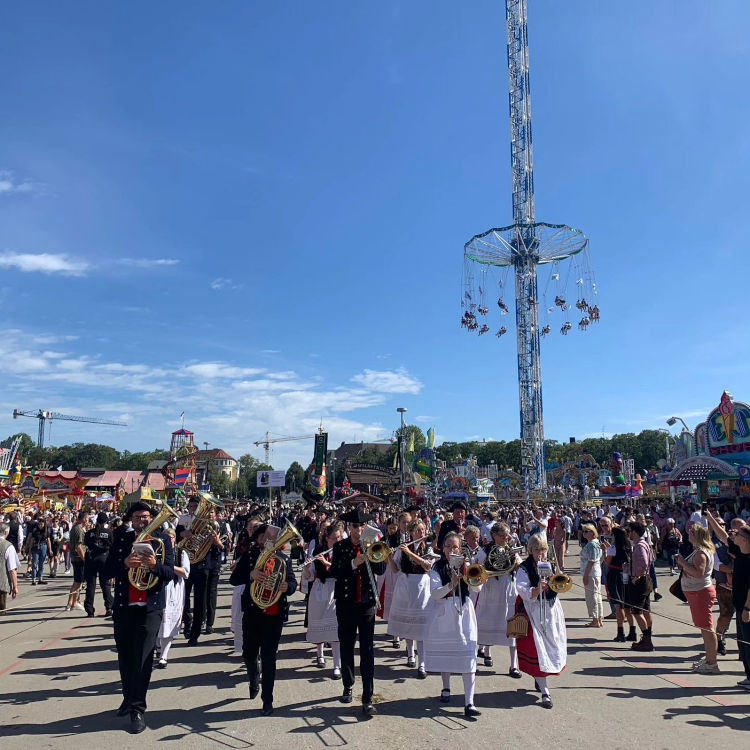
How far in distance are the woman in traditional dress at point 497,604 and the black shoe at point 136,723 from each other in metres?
3.96

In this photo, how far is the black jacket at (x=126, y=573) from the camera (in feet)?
19.1

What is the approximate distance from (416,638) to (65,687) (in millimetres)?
4220

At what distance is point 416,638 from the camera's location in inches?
302

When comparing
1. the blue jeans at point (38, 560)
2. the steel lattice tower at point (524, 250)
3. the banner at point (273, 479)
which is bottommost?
the blue jeans at point (38, 560)

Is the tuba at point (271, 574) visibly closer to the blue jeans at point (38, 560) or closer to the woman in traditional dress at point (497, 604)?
the woman in traditional dress at point (497, 604)

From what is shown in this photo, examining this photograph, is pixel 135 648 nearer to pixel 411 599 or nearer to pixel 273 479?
pixel 411 599

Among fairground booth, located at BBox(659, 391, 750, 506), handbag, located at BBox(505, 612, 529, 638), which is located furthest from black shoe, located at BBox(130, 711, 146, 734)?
fairground booth, located at BBox(659, 391, 750, 506)

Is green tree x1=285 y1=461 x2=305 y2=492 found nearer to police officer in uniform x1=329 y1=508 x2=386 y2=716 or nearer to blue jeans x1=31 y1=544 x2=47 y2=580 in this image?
blue jeans x1=31 y1=544 x2=47 y2=580

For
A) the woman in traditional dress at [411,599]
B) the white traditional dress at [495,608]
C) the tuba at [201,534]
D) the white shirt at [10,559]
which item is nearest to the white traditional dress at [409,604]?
the woman in traditional dress at [411,599]

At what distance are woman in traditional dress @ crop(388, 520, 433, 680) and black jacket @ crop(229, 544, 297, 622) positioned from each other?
4.94ft

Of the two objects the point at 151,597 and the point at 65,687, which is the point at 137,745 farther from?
the point at 65,687

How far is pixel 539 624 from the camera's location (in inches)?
260

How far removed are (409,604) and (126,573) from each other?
3583 millimetres

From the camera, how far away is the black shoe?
18.2 feet
